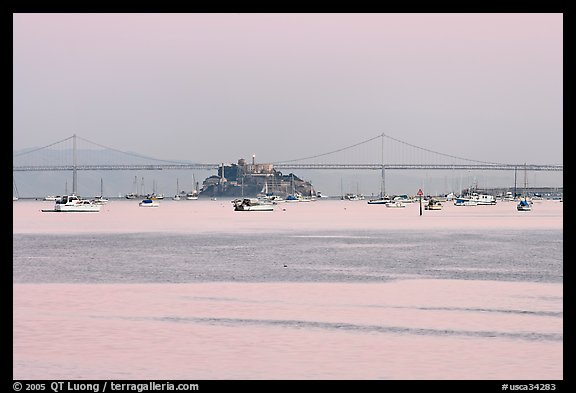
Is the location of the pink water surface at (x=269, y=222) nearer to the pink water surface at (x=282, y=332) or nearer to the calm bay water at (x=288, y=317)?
the calm bay water at (x=288, y=317)

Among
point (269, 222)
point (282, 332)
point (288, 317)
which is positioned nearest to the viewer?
point (282, 332)

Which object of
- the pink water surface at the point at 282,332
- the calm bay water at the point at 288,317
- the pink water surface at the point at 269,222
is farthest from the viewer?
the pink water surface at the point at 269,222

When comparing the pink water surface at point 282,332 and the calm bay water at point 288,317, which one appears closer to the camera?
the pink water surface at point 282,332

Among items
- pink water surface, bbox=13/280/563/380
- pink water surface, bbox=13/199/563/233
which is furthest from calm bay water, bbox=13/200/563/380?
pink water surface, bbox=13/199/563/233

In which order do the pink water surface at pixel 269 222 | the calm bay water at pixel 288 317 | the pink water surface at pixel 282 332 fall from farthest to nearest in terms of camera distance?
the pink water surface at pixel 269 222, the calm bay water at pixel 288 317, the pink water surface at pixel 282 332

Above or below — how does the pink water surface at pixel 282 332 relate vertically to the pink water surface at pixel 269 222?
below

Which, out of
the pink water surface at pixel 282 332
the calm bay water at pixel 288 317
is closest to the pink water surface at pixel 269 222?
the calm bay water at pixel 288 317

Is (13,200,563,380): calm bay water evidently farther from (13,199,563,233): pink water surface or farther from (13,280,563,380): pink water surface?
(13,199,563,233): pink water surface

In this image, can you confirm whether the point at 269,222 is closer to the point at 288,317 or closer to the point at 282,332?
the point at 288,317

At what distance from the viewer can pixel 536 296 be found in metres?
21.4

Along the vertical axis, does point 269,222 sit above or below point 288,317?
above

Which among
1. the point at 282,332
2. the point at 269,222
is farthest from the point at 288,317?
the point at 269,222
